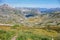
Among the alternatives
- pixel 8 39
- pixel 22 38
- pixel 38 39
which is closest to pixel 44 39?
pixel 38 39

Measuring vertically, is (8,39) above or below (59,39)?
above

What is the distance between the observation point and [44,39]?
24.9 metres

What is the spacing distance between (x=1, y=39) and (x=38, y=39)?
16.5ft

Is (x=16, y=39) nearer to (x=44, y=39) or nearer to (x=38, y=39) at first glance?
(x=38, y=39)

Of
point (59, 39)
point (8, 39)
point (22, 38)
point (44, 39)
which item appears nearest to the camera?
point (8, 39)

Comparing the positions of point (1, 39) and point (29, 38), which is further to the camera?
point (29, 38)

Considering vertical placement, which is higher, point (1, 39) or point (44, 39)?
point (1, 39)

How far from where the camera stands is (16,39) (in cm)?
2111

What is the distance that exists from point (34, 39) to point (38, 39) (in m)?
0.61

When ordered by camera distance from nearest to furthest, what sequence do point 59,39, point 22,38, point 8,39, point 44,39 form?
point 8,39, point 22,38, point 44,39, point 59,39

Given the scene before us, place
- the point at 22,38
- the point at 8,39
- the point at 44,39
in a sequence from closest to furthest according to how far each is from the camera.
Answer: the point at 8,39 → the point at 22,38 → the point at 44,39

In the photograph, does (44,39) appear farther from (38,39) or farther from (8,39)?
(8,39)

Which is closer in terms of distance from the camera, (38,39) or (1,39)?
(1,39)

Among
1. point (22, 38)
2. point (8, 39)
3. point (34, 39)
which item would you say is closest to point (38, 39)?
point (34, 39)
